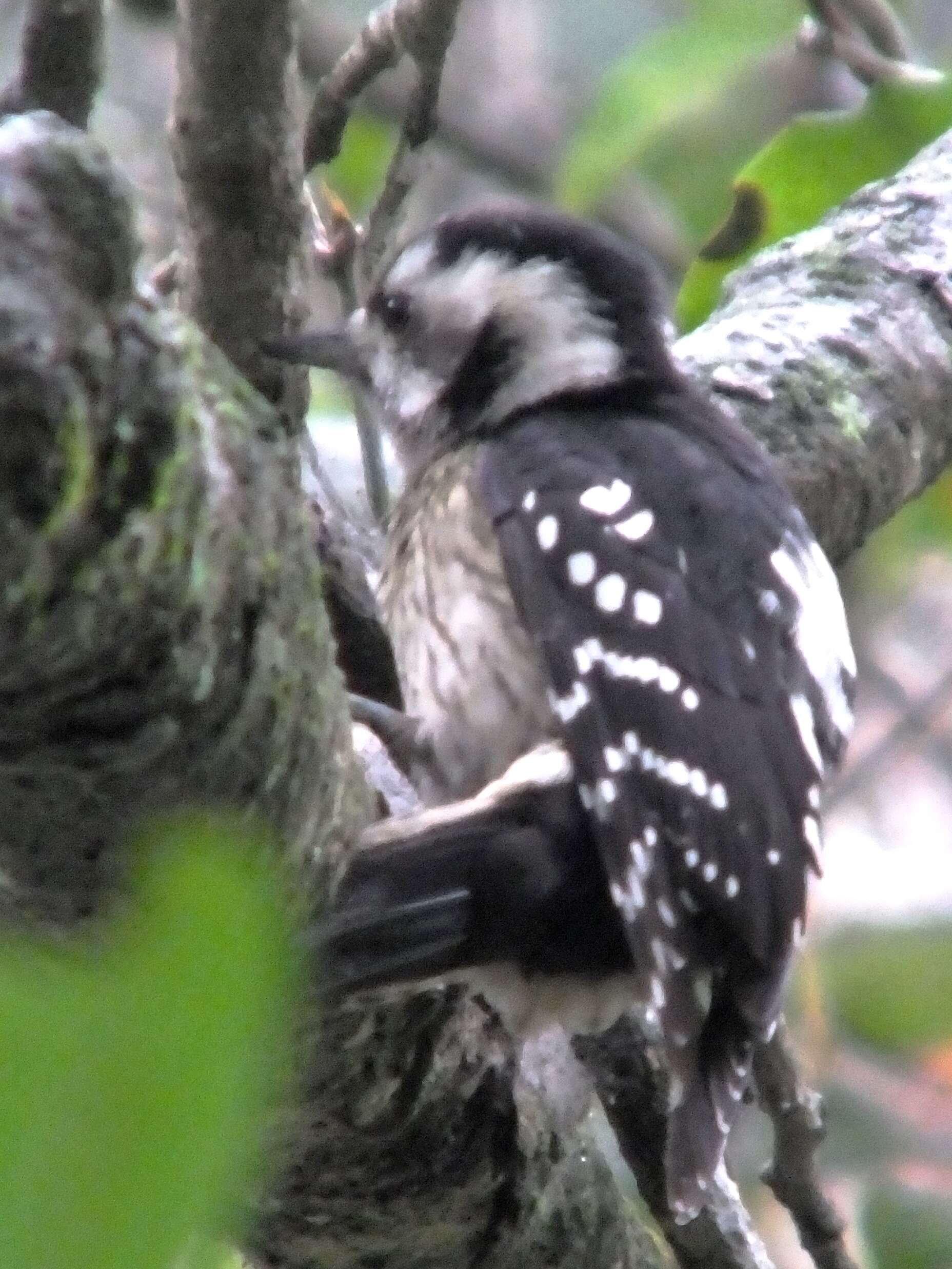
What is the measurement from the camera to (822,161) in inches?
104

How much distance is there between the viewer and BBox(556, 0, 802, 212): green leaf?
288 cm

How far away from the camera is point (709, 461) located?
6.38 feet

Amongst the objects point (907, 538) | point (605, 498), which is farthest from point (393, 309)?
point (907, 538)

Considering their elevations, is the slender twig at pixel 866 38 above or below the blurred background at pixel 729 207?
above

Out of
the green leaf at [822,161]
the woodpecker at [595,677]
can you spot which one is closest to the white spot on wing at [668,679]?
the woodpecker at [595,677]

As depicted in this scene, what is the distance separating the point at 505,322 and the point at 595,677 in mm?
671

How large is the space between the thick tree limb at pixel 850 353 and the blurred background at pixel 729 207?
14.0 inches

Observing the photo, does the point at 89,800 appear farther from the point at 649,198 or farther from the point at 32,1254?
the point at 649,198

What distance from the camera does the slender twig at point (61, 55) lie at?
1554mm

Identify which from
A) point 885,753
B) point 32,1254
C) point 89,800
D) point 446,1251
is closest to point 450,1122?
point 446,1251

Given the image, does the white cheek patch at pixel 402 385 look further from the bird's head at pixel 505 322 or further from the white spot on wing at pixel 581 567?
the white spot on wing at pixel 581 567

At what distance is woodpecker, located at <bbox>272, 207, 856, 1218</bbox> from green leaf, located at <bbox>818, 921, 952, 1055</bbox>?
45.3 inches

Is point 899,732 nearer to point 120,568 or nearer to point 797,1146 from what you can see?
point 797,1146

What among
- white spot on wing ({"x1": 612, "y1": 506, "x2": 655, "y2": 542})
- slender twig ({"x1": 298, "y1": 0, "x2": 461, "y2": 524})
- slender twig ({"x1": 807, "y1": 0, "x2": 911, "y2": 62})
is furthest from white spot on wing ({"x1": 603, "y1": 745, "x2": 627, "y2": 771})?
slender twig ({"x1": 807, "y1": 0, "x2": 911, "y2": 62})
